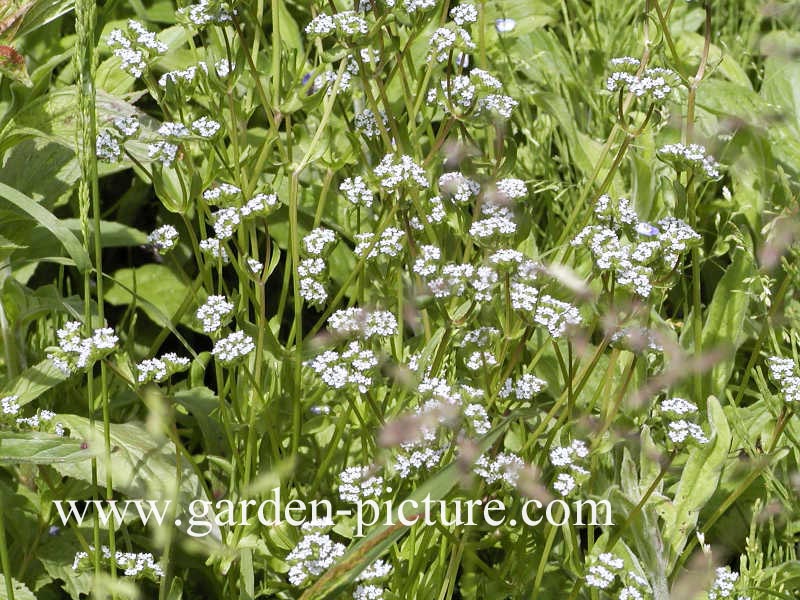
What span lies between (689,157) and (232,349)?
0.78 meters

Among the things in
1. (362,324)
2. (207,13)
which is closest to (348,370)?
(362,324)

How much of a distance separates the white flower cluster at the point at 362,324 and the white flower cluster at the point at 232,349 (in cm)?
14

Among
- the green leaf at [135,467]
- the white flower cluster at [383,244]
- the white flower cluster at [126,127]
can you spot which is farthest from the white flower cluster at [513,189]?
the green leaf at [135,467]

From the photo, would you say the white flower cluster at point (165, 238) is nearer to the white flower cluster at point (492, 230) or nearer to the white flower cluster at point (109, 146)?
the white flower cluster at point (109, 146)

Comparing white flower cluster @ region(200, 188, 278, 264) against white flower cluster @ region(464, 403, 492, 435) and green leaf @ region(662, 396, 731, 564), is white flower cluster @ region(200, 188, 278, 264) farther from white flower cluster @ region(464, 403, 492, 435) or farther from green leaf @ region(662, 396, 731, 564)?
green leaf @ region(662, 396, 731, 564)

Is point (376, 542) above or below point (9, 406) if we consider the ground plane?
below

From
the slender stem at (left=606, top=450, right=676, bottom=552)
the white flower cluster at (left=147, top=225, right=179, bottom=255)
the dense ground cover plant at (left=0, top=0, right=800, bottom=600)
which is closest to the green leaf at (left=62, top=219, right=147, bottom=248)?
the dense ground cover plant at (left=0, top=0, right=800, bottom=600)

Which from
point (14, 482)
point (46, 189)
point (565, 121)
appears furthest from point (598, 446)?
point (46, 189)

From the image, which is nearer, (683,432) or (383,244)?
(683,432)

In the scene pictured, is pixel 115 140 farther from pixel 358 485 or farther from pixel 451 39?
pixel 358 485

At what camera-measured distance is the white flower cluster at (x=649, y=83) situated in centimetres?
166

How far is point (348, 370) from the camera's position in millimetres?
1594

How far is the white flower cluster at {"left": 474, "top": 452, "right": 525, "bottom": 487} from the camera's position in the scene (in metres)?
1.56

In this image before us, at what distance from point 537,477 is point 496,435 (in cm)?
24
